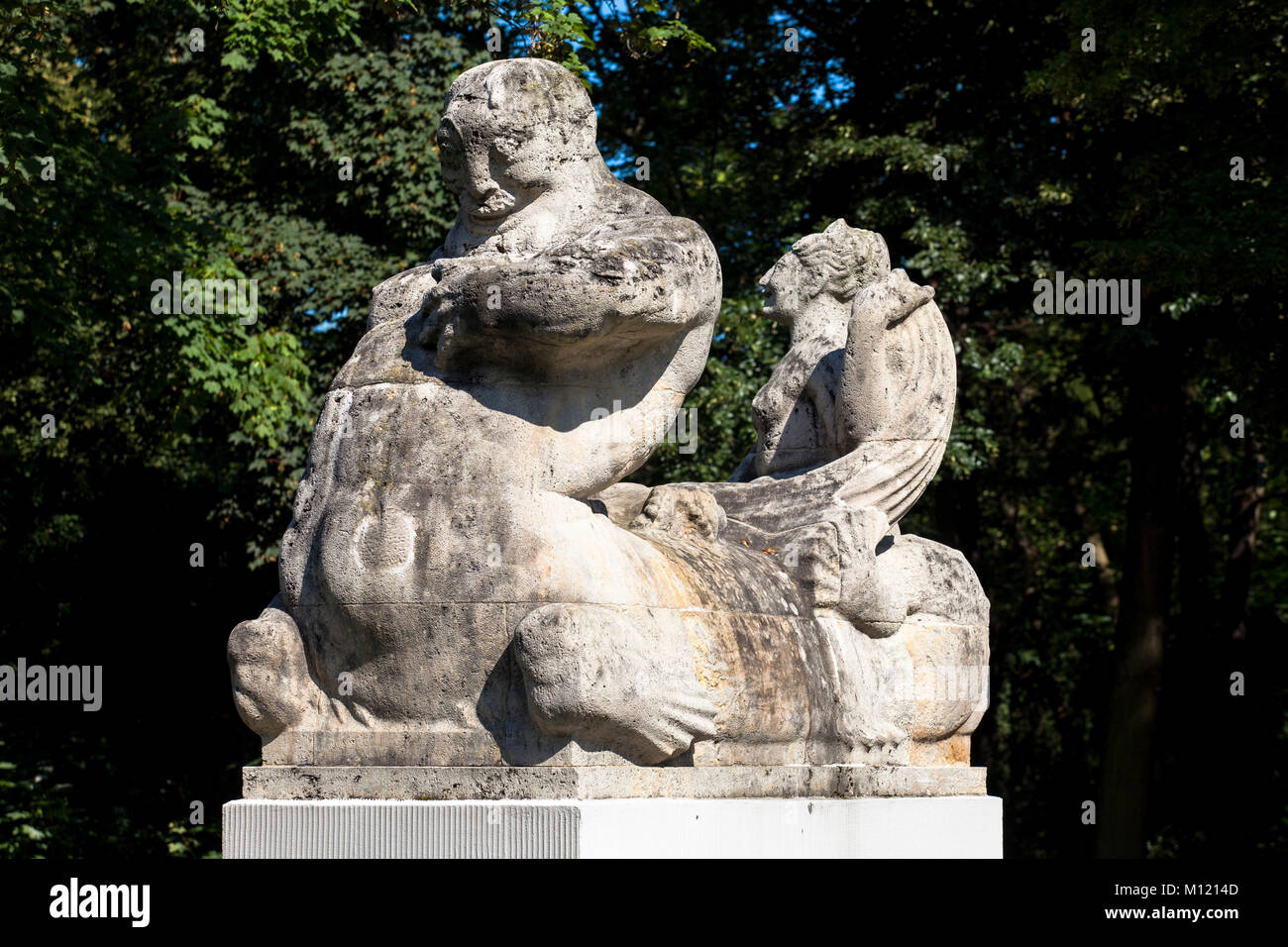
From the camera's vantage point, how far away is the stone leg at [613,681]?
191 inches

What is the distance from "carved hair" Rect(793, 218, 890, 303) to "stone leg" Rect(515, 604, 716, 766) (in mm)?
2703

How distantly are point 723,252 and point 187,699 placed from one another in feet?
28.3

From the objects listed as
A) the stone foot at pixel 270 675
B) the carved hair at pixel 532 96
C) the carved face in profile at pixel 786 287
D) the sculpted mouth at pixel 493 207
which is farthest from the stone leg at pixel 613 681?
the carved face in profile at pixel 786 287

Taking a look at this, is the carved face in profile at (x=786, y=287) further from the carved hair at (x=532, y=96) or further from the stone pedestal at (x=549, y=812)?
the stone pedestal at (x=549, y=812)

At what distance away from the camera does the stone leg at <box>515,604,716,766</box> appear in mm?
4844

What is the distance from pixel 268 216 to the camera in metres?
16.8

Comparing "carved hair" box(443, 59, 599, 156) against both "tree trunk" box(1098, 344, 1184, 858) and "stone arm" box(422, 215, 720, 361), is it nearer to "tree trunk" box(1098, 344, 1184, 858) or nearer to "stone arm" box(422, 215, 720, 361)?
"stone arm" box(422, 215, 720, 361)

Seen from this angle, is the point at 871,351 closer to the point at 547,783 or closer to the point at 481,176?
the point at 481,176

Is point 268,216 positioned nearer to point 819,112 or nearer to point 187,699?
point 819,112

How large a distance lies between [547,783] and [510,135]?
2.00 m

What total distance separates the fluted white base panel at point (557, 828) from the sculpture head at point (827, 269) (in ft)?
7.97

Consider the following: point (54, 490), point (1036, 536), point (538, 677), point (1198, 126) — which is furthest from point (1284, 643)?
point (538, 677)

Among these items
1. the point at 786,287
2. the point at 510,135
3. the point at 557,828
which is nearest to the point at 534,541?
the point at 557,828

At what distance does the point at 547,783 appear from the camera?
191 inches
